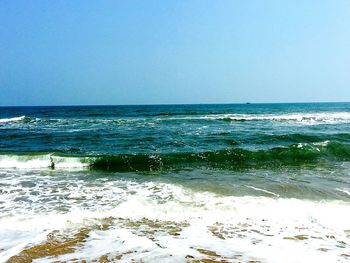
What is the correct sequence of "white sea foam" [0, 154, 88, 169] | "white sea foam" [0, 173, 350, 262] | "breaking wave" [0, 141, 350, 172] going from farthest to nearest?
"white sea foam" [0, 154, 88, 169]
"breaking wave" [0, 141, 350, 172]
"white sea foam" [0, 173, 350, 262]

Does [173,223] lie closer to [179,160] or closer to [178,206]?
[178,206]

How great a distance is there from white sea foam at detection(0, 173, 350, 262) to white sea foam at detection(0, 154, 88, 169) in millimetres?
4133

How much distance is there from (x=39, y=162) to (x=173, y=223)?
946cm

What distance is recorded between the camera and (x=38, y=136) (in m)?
22.0

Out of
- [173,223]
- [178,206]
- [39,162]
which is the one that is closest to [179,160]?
[39,162]

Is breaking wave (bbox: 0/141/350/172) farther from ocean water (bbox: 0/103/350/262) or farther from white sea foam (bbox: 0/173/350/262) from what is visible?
white sea foam (bbox: 0/173/350/262)

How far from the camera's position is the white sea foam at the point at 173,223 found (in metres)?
4.86

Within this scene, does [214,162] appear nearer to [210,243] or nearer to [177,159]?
[177,159]

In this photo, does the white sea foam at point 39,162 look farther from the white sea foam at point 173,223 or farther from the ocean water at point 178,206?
the white sea foam at point 173,223

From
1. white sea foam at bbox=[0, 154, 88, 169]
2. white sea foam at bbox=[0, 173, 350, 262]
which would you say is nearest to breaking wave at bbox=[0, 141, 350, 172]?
white sea foam at bbox=[0, 154, 88, 169]

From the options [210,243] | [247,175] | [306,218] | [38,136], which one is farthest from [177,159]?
[38,136]

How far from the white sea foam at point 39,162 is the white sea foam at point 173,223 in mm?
4133

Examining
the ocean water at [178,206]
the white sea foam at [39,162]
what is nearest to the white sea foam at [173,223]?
the ocean water at [178,206]

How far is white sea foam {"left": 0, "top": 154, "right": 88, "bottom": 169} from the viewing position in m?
13.4
